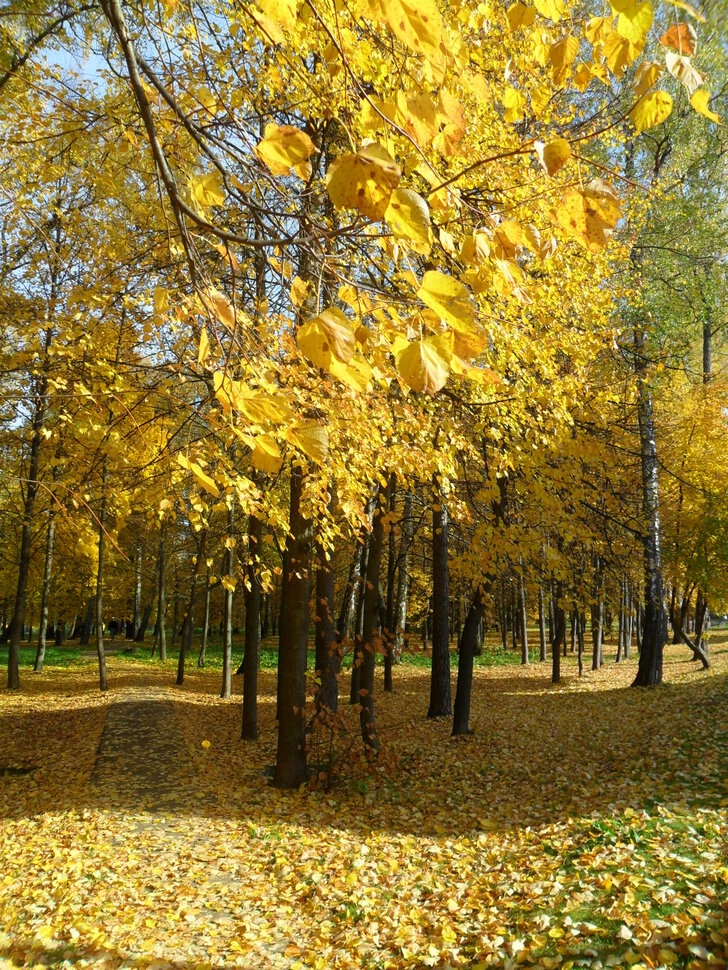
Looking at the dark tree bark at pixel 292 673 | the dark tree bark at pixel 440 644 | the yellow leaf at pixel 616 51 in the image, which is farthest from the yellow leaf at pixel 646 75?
the dark tree bark at pixel 440 644

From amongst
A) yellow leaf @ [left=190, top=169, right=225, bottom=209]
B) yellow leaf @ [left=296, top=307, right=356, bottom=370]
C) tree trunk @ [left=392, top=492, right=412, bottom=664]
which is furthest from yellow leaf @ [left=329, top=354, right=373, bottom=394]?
tree trunk @ [left=392, top=492, right=412, bottom=664]

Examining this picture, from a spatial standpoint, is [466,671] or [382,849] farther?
[466,671]

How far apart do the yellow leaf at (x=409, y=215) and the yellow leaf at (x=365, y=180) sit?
2cm

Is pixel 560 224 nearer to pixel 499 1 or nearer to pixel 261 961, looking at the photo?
pixel 261 961

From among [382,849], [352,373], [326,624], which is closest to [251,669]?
[326,624]

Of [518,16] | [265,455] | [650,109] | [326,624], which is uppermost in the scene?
[518,16]

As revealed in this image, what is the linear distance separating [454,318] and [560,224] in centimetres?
51

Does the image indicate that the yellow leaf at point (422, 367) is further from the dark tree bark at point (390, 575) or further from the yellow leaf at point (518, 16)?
the dark tree bark at point (390, 575)

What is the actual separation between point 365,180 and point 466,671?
376 inches

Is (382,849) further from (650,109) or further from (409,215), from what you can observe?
(650,109)

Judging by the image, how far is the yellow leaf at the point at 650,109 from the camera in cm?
137

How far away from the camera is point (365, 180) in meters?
1.17

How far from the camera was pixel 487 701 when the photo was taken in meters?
14.1

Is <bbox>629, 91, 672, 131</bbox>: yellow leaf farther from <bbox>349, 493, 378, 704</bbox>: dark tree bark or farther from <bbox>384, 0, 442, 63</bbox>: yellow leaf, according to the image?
<bbox>349, 493, 378, 704</bbox>: dark tree bark
